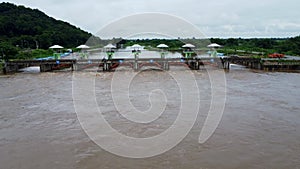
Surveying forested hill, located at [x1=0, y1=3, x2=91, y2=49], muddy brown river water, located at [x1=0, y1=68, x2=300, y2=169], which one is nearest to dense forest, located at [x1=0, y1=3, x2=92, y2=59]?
forested hill, located at [x1=0, y1=3, x2=91, y2=49]

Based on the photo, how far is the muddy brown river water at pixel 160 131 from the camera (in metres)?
6.72

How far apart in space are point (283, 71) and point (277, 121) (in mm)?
15208

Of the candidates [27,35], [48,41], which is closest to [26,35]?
[27,35]

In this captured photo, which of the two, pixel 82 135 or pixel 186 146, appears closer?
pixel 186 146

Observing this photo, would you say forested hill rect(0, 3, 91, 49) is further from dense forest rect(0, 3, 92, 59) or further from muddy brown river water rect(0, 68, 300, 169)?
muddy brown river water rect(0, 68, 300, 169)

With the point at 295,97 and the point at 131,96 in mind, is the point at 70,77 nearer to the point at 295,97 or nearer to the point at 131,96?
the point at 131,96

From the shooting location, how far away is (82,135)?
339 inches

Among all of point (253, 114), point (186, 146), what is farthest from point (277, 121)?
point (186, 146)

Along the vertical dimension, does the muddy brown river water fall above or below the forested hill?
below

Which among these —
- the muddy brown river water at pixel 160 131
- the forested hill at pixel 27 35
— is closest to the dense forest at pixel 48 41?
the forested hill at pixel 27 35

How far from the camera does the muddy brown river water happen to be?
672 centimetres

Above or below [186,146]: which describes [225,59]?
above

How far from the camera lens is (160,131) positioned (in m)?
8.89

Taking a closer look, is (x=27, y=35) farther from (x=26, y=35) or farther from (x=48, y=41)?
(x=48, y=41)
